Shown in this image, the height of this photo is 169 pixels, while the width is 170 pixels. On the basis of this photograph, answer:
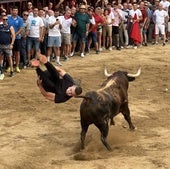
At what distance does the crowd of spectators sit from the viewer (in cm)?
1391

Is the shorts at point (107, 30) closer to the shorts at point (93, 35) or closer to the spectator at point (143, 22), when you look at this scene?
the shorts at point (93, 35)

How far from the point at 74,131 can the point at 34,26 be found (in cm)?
581

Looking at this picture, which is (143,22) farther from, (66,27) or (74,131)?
(74,131)

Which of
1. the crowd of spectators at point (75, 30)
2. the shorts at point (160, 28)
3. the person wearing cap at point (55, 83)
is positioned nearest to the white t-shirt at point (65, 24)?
the crowd of spectators at point (75, 30)

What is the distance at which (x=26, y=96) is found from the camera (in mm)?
11703

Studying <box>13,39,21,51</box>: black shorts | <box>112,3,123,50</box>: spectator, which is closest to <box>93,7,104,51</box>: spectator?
<box>112,3,123,50</box>: spectator

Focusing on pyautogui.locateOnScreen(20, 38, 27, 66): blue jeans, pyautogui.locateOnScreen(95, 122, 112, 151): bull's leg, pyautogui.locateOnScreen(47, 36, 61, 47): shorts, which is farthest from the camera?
pyautogui.locateOnScreen(47, 36, 61, 47): shorts

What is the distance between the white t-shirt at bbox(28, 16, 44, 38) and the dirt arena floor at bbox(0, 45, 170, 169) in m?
1.11

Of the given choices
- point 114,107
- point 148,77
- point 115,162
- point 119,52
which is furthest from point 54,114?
point 119,52

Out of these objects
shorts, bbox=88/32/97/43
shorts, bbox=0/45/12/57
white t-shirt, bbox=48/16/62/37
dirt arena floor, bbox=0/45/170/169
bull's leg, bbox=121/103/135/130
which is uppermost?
white t-shirt, bbox=48/16/62/37

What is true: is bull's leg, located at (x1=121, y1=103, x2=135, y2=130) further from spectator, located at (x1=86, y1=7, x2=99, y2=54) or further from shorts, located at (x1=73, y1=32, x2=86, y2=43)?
spectator, located at (x1=86, y1=7, x2=99, y2=54)

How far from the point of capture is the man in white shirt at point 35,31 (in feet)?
46.7

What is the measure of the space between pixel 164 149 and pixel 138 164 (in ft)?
2.75

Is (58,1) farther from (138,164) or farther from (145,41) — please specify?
(138,164)
